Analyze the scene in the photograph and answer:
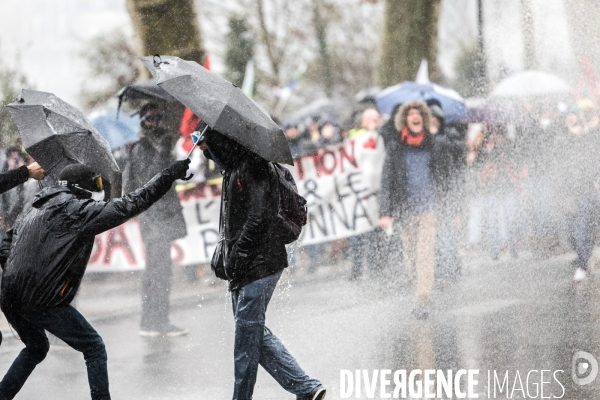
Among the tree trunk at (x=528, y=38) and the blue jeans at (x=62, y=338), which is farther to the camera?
the tree trunk at (x=528, y=38)

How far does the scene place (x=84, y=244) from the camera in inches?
184

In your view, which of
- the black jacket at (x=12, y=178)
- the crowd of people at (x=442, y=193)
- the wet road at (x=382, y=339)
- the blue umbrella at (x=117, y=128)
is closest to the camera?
the black jacket at (x=12, y=178)

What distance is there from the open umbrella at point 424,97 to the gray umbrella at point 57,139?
5.64 m

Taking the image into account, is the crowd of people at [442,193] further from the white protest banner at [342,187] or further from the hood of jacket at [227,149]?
the hood of jacket at [227,149]

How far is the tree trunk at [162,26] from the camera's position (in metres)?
9.88

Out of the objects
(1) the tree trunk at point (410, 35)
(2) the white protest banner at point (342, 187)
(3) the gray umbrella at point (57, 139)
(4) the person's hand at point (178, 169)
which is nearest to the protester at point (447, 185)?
(2) the white protest banner at point (342, 187)

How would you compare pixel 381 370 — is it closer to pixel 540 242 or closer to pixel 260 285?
pixel 260 285

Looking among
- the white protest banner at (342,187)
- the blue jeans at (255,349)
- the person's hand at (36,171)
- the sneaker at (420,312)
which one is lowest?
the blue jeans at (255,349)

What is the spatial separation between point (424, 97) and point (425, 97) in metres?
0.04

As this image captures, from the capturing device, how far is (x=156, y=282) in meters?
7.68

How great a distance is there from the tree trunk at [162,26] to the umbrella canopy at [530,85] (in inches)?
139

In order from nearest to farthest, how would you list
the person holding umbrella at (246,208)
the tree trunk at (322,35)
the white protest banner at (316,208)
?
the person holding umbrella at (246,208) → the white protest banner at (316,208) → the tree trunk at (322,35)

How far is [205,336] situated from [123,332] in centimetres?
84

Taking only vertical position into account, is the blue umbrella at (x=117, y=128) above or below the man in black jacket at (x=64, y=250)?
above
